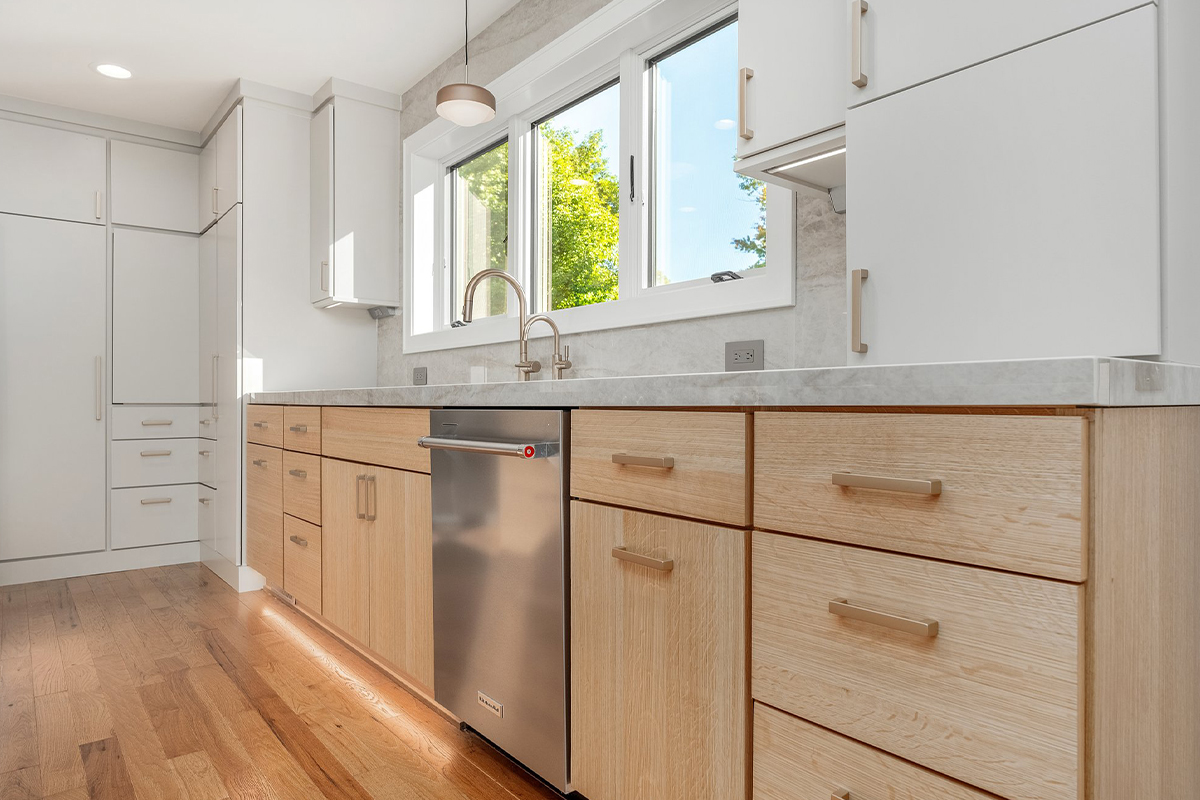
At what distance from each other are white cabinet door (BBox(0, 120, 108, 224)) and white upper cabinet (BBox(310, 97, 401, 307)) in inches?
46.6

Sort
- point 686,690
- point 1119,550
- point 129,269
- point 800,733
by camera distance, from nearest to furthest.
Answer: point 1119,550, point 800,733, point 686,690, point 129,269

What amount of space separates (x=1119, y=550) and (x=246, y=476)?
332 cm

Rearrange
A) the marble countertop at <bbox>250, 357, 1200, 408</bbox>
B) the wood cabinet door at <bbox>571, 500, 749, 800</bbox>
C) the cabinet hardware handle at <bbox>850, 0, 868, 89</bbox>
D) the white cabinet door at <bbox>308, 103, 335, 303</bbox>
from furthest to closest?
the white cabinet door at <bbox>308, 103, 335, 303</bbox> → the cabinet hardware handle at <bbox>850, 0, 868, 89</bbox> → the wood cabinet door at <bbox>571, 500, 749, 800</bbox> → the marble countertop at <bbox>250, 357, 1200, 408</bbox>

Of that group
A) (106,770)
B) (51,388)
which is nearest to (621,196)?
(106,770)

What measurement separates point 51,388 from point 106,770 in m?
2.65

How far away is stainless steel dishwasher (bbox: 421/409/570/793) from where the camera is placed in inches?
53.9

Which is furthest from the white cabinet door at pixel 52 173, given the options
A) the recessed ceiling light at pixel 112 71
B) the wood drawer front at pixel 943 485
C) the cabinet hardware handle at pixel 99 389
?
the wood drawer front at pixel 943 485

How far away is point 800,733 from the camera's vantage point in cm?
97

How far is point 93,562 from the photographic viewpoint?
363 cm

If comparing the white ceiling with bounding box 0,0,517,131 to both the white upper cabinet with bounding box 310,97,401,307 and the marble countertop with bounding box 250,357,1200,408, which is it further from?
the marble countertop with bounding box 250,357,1200,408

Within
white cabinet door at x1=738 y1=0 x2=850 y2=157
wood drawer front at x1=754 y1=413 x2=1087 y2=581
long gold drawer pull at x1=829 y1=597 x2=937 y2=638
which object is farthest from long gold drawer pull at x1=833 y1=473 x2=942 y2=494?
white cabinet door at x1=738 y1=0 x2=850 y2=157

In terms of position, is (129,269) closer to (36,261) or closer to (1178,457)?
(36,261)

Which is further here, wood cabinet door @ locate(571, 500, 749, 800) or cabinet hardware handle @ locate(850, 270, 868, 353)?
cabinet hardware handle @ locate(850, 270, 868, 353)

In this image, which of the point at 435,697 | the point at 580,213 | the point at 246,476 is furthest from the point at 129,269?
the point at 435,697
